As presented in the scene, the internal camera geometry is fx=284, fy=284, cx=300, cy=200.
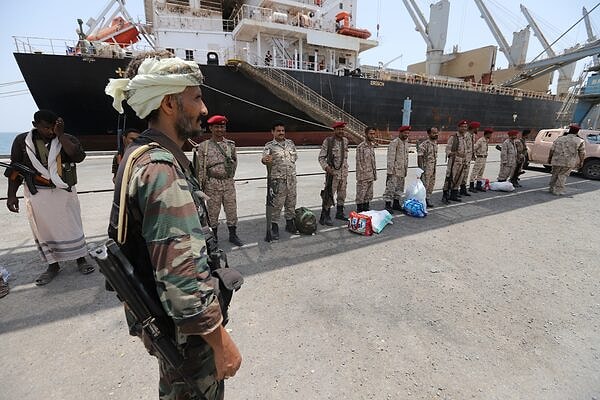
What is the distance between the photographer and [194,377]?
3.46 feet

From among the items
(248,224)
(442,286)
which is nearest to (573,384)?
(442,286)

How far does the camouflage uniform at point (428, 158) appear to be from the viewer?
5768mm

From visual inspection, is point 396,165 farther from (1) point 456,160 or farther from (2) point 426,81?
(2) point 426,81

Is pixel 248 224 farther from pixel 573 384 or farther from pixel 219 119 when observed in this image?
pixel 573 384

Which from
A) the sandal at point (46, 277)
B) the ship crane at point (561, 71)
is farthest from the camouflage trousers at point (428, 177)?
the ship crane at point (561, 71)

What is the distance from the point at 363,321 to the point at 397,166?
150 inches

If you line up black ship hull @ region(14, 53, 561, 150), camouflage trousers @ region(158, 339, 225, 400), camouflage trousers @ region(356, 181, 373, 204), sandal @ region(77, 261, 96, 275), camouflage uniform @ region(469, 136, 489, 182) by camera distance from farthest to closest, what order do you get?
black ship hull @ region(14, 53, 561, 150), camouflage uniform @ region(469, 136, 489, 182), camouflage trousers @ region(356, 181, 373, 204), sandal @ region(77, 261, 96, 275), camouflage trousers @ region(158, 339, 225, 400)

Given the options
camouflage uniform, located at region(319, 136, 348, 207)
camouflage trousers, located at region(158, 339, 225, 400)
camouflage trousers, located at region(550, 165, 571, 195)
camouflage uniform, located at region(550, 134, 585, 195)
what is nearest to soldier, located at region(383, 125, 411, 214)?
camouflage uniform, located at region(319, 136, 348, 207)

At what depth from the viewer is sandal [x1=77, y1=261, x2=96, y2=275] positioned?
310cm

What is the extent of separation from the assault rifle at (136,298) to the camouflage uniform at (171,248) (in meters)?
0.03

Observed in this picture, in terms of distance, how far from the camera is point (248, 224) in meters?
4.73

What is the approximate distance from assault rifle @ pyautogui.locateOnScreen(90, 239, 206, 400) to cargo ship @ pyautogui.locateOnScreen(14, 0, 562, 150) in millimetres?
11657

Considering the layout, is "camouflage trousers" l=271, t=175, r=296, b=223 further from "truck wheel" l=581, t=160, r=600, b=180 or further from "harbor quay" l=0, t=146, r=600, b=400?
"truck wheel" l=581, t=160, r=600, b=180

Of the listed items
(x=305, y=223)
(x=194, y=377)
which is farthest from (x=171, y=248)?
(x=305, y=223)
